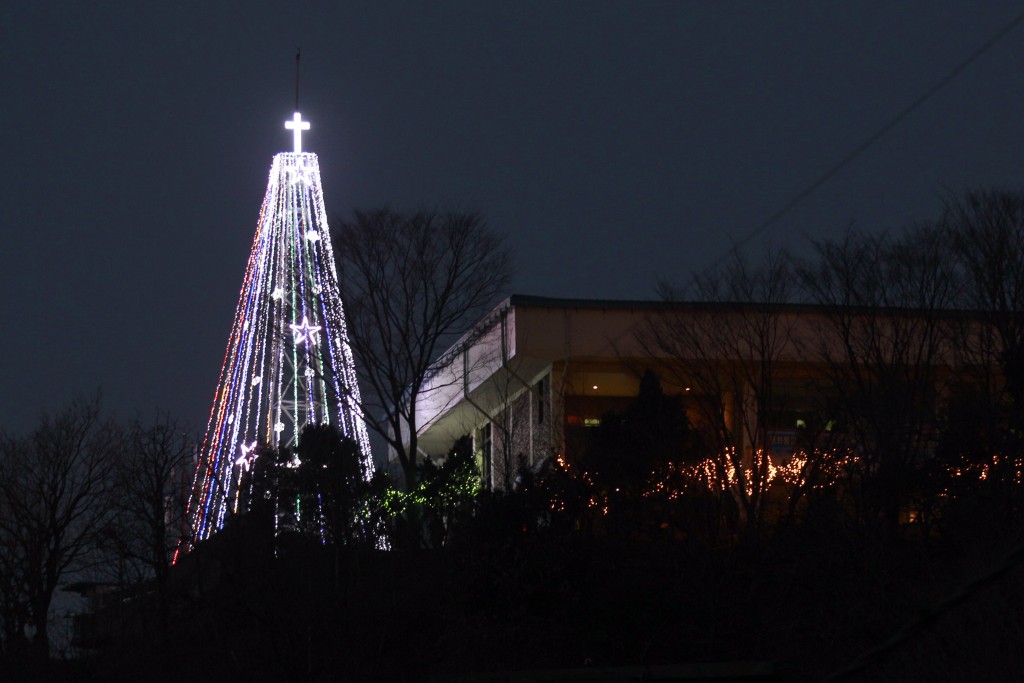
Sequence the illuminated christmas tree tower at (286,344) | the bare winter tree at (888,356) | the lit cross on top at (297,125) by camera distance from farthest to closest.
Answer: the lit cross on top at (297,125), the illuminated christmas tree tower at (286,344), the bare winter tree at (888,356)

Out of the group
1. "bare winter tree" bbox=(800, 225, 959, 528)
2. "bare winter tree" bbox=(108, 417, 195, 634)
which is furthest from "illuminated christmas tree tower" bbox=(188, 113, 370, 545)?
"bare winter tree" bbox=(800, 225, 959, 528)

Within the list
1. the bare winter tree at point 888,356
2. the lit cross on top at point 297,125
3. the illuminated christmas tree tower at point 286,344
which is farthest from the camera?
the lit cross on top at point 297,125

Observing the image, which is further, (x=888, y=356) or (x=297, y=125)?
(x=297, y=125)

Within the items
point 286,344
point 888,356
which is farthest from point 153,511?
point 888,356

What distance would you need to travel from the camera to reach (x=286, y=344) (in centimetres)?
2411

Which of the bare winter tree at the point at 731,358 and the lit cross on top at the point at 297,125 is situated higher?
the lit cross on top at the point at 297,125

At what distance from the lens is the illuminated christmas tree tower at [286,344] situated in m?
23.1

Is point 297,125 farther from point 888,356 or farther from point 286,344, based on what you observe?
point 888,356

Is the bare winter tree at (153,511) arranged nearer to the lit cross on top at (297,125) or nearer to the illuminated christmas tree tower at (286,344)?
the illuminated christmas tree tower at (286,344)

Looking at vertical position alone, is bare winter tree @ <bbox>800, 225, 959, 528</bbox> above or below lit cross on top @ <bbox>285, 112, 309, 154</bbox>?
below

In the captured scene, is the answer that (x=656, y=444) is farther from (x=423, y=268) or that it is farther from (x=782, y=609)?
(x=423, y=268)

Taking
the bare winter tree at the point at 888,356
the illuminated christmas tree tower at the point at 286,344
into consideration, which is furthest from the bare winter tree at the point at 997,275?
the illuminated christmas tree tower at the point at 286,344

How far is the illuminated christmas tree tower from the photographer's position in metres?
23.1

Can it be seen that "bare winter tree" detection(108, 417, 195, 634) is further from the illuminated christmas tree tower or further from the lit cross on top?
the lit cross on top
